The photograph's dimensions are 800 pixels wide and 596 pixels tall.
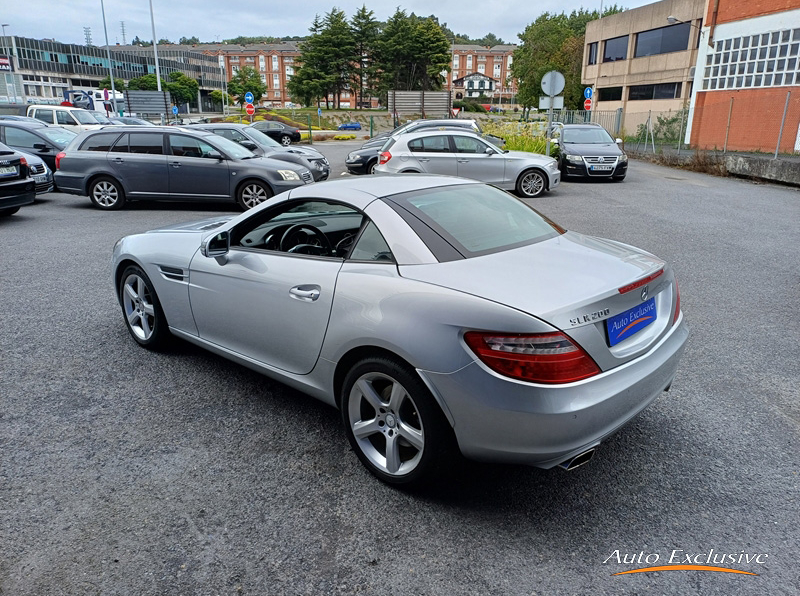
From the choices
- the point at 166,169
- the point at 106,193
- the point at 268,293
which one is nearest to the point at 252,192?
the point at 166,169

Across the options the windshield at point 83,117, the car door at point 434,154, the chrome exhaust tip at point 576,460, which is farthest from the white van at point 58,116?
the chrome exhaust tip at point 576,460

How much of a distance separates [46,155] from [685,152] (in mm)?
21393

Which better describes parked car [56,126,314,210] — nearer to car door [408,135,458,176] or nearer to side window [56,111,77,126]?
Result: car door [408,135,458,176]

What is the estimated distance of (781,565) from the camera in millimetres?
2482

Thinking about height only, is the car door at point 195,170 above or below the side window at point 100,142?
below

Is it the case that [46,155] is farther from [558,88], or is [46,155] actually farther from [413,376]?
[413,376]

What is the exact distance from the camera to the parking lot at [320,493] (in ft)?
8.13

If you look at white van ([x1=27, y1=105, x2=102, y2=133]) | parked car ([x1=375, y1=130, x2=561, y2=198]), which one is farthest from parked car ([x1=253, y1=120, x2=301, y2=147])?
parked car ([x1=375, y1=130, x2=561, y2=198])

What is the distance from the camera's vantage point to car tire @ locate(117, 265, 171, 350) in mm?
4613

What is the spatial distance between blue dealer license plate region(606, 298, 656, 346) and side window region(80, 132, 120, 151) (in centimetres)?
1218

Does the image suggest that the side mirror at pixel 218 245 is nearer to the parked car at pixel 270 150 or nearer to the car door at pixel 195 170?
the car door at pixel 195 170

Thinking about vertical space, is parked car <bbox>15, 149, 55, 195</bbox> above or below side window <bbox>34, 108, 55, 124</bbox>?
below

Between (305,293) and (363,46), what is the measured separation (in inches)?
3795

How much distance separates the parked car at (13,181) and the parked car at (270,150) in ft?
17.9
